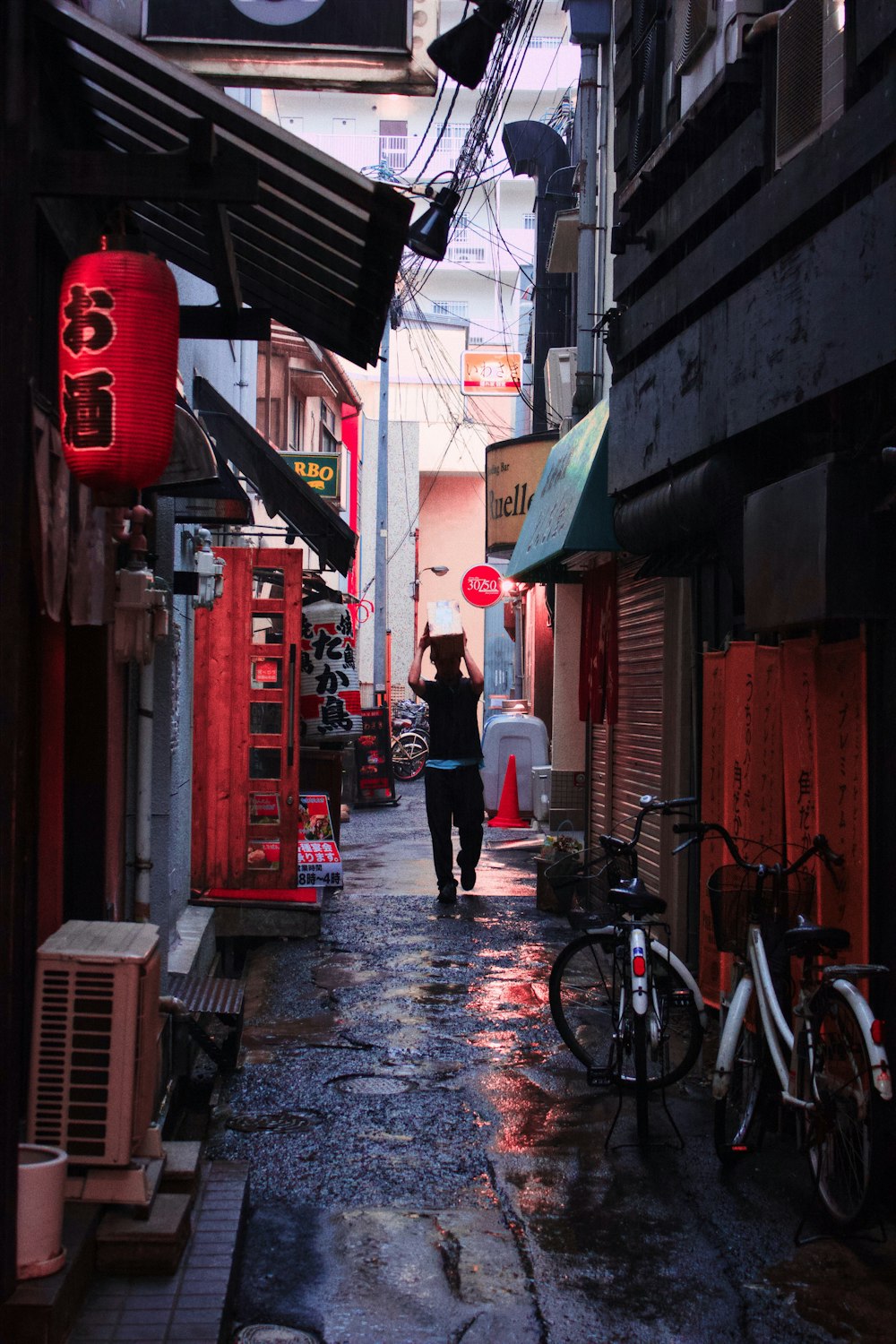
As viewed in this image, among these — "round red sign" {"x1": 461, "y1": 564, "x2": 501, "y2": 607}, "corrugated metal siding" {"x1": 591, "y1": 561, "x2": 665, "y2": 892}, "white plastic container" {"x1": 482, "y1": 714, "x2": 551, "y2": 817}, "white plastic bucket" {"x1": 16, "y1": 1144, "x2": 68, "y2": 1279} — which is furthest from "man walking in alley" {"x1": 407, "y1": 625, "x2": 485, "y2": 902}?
"round red sign" {"x1": 461, "y1": 564, "x2": 501, "y2": 607}

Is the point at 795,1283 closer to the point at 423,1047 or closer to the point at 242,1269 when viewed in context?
the point at 242,1269

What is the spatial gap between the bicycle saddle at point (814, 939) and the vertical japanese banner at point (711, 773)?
6.90ft

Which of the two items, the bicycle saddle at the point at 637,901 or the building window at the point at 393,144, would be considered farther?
the building window at the point at 393,144

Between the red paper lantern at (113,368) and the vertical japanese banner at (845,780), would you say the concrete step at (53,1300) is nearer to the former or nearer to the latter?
the red paper lantern at (113,368)

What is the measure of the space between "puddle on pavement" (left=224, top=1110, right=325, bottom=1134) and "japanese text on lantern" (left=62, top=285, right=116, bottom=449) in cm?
389

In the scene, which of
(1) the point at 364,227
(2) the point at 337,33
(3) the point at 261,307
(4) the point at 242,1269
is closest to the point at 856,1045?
(4) the point at 242,1269

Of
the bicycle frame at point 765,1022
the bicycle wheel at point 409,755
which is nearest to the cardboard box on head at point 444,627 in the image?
the bicycle frame at point 765,1022

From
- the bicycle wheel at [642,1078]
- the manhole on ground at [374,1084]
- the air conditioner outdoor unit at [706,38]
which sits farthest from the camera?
the air conditioner outdoor unit at [706,38]

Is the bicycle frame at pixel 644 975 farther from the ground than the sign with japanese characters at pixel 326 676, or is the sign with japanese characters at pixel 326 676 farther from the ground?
the sign with japanese characters at pixel 326 676

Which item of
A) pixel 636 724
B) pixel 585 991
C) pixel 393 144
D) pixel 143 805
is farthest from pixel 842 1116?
pixel 393 144

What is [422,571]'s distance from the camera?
5022 cm

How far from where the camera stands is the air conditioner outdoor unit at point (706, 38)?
27.2ft

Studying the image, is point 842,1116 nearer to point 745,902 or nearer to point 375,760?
point 745,902

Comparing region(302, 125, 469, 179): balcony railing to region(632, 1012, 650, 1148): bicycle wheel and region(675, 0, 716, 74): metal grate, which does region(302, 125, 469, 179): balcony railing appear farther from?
region(632, 1012, 650, 1148): bicycle wheel
